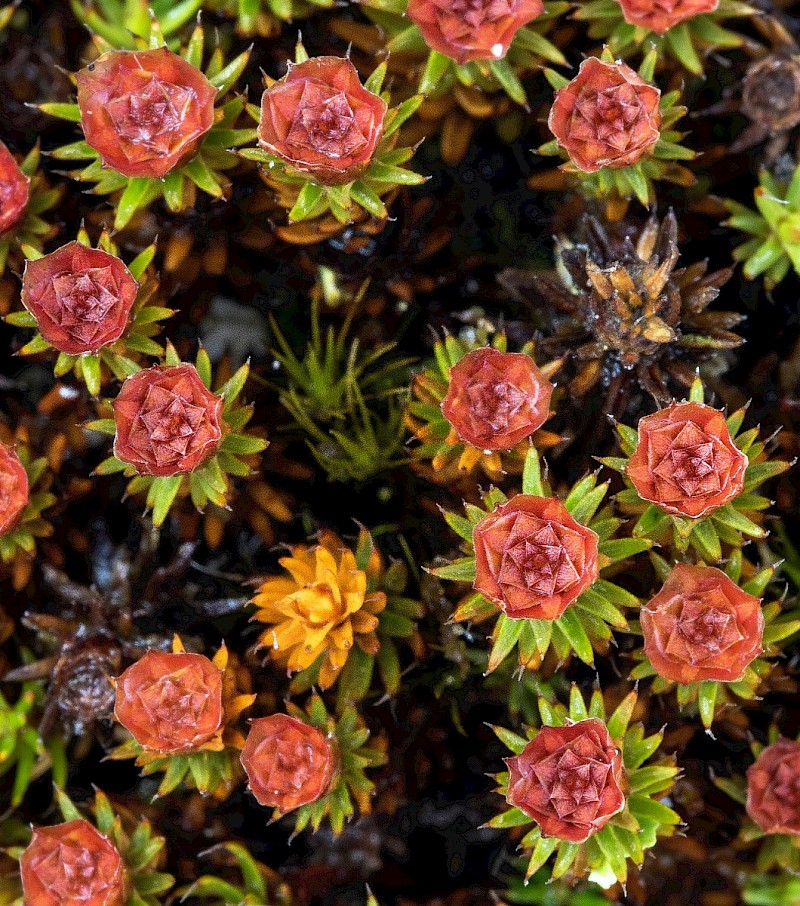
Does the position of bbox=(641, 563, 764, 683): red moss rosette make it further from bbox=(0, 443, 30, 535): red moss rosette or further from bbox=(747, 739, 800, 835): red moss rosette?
bbox=(0, 443, 30, 535): red moss rosette

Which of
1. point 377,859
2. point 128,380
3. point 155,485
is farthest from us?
point 377,859

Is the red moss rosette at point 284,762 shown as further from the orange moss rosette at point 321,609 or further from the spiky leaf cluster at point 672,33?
the spiky leaf cluster at point 672,33

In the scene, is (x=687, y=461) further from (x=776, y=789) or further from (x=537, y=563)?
(x=776, y=789)

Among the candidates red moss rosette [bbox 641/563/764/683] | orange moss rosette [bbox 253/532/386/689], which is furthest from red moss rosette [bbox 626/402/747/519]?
orange moss rosette [bbox 253/532/386/689]

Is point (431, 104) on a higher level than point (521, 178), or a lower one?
higher

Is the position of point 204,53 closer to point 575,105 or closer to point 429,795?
point 575,105

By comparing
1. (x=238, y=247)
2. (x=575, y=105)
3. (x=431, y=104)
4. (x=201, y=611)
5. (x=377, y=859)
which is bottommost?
(x=377, y=859)

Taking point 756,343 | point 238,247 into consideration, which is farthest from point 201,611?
point 756,343
